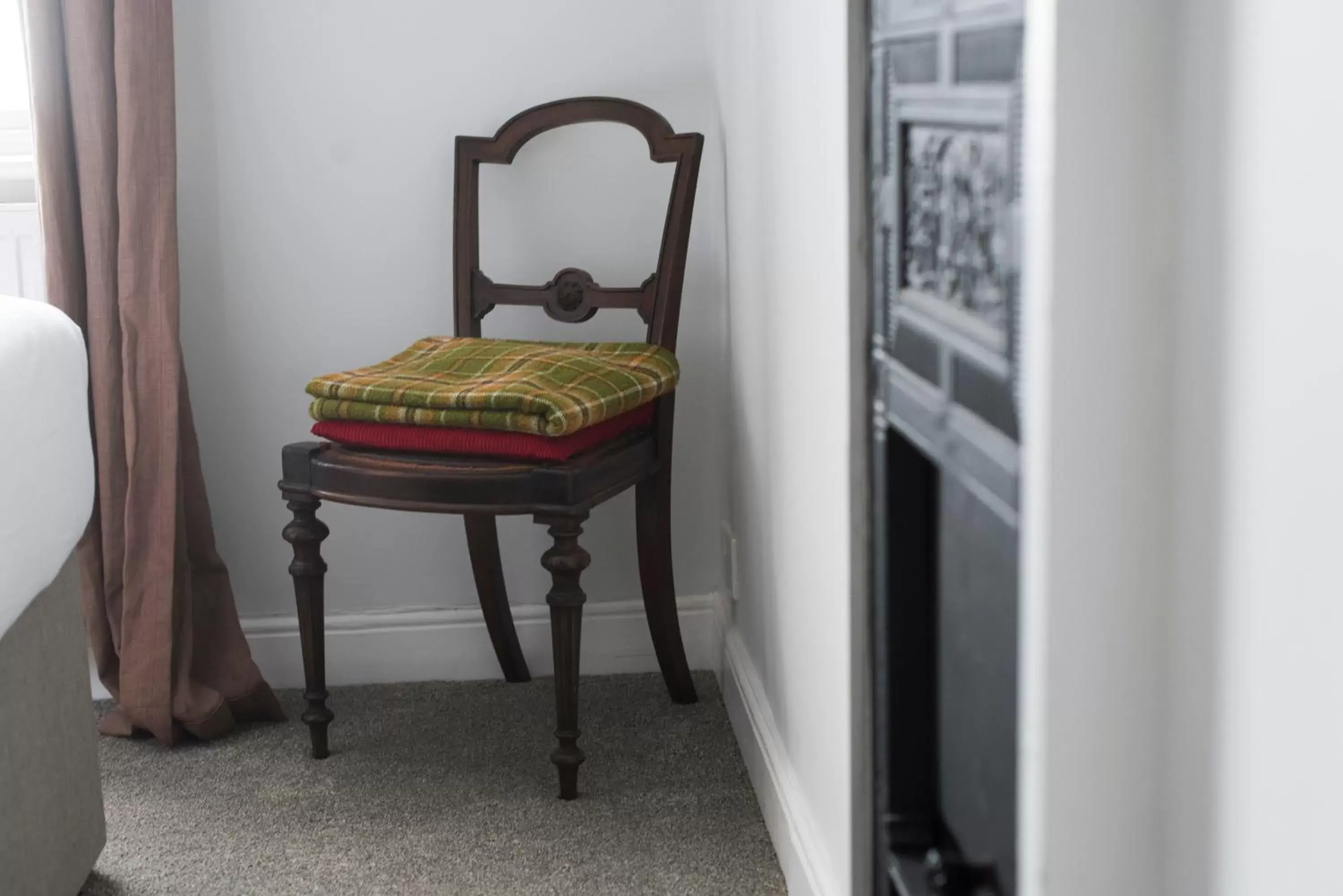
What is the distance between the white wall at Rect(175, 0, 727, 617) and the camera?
86.7 inches

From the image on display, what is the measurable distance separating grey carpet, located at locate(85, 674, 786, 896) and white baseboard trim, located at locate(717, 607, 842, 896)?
0.10ft

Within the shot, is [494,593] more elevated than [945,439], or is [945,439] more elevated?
[945,439]

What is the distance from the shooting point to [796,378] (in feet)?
4.99

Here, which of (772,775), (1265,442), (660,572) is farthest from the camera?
(660,572)

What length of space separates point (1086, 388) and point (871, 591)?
456 millimetres

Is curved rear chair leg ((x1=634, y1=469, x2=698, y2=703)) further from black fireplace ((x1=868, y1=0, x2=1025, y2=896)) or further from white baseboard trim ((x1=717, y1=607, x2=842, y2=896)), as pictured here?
black fireplace ((x1=868, y1=0, x2=1025, y2=896))

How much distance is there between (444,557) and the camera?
2357 mm

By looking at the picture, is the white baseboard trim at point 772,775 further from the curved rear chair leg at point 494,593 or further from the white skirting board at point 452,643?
the curved rear chair leg at point 494,593

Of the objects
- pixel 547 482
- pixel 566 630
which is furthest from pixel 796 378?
pixel 566 630

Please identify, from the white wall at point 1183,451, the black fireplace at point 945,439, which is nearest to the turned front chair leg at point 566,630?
the black fireplace at point 945,439

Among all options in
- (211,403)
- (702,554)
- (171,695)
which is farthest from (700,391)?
(171,695)

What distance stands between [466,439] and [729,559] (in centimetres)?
53

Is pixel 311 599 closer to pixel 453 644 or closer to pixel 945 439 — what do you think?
pixel 453 644

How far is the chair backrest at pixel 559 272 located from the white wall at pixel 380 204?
89mm
